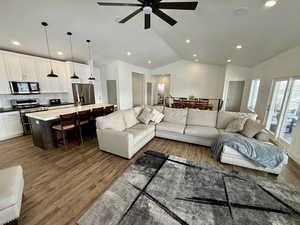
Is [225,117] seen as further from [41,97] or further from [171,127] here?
[41,97]

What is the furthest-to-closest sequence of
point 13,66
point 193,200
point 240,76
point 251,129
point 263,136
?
point 240,76, point 13,66, point 251,129, point 263,136, point 193,200

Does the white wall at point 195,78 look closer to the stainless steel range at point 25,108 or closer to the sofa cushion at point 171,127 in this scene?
the sofa cushion at point 171,127

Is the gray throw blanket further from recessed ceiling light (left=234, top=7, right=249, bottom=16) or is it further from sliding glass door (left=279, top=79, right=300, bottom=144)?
recessed ceiling light (left=234, top=7, right=249, bottom=16)

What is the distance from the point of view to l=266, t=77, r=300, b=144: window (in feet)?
10.4

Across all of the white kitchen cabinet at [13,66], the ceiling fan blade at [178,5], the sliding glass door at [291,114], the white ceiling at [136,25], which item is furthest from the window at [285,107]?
the white kitchen cabinet at [13,66]

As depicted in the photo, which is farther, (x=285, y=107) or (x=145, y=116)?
(x=145, y=116)

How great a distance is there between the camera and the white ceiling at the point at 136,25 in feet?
7.50

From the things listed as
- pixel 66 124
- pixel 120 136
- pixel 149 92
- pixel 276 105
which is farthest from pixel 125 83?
pixel 276 105

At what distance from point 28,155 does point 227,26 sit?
18.2 feet

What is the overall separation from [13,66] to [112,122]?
12.6 ft

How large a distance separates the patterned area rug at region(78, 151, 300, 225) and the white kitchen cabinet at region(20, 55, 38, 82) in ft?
15.6

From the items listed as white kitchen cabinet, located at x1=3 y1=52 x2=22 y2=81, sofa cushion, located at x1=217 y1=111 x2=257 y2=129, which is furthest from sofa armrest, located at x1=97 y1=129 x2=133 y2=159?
white kitchen cabinet, located at x1=3 y1=52 x2=22 y2=81

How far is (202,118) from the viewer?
3.66 metres

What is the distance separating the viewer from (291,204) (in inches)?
64.6
